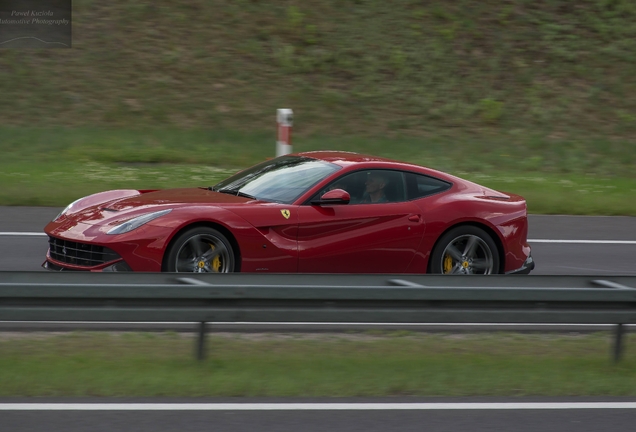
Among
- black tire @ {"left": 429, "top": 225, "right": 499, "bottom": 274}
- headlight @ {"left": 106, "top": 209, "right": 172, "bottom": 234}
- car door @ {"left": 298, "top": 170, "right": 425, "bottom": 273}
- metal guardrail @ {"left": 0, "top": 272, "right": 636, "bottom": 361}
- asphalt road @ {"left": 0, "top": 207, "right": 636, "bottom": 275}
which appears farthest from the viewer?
asphalt road @ {"left": 0, "top": 207, "right": 636, "bottom": 275}

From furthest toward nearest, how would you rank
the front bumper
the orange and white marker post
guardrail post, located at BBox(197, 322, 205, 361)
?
the orange and white marker post → the front bumper → guardrail post, located at BBox(197, 322, 205, 361)

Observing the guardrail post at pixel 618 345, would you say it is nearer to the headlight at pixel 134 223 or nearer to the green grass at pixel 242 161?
the headlight at pixel 134 223

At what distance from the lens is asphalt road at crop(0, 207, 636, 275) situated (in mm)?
10031

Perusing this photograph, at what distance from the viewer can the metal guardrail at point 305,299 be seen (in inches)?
223

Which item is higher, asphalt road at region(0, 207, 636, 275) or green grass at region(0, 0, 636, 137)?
green grass at region(0, 0, 636, 137)

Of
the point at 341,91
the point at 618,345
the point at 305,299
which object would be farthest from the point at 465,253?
the point at 341,91

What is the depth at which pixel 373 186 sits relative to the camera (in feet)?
28.4

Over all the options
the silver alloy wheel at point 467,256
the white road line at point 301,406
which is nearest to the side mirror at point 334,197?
the silver alloy wheel at point 467,256

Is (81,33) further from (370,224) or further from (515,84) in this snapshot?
(370,224)

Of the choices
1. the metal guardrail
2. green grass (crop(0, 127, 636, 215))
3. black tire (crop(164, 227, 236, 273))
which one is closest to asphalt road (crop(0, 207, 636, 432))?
the metal guardrail

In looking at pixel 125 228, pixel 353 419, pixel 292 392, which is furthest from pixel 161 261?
pixel 353 419

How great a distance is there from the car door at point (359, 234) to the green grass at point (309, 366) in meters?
1.20

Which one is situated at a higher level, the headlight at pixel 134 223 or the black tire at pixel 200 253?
the headlight at pixel 134 223

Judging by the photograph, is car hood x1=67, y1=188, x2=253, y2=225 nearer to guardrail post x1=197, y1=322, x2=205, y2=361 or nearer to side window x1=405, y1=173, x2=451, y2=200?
side window x1=405, y1=173, x2=451, y2=200
